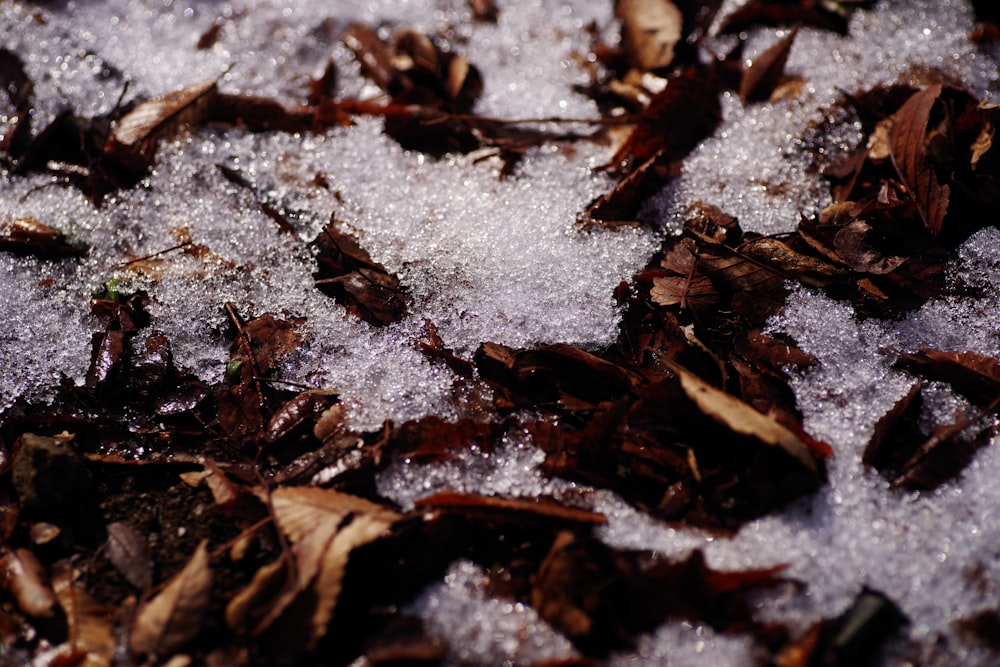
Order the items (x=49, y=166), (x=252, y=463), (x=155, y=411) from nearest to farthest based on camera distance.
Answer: (x=252, y=463) → (x=155, y=411) → (x=49, y=166)

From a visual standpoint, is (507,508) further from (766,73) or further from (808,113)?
(766,73)

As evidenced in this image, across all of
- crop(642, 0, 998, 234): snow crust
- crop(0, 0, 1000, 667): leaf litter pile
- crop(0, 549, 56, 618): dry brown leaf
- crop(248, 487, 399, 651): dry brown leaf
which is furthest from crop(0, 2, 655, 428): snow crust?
crop(0, 549, 56, 618): dry brown leaf

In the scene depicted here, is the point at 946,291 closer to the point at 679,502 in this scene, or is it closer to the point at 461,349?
the point at 679,502

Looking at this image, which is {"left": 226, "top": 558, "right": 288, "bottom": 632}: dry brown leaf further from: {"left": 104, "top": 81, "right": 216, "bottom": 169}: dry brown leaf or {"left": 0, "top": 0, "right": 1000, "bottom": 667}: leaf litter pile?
{"left": 104, "top": 81, "right": 216, "bottom": 169}: dry brown leaf

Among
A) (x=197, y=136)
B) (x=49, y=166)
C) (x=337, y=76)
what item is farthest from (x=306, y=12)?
(x=49, y=166)

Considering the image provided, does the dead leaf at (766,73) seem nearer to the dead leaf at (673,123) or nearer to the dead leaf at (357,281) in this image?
the dead leaf at (673,123)
